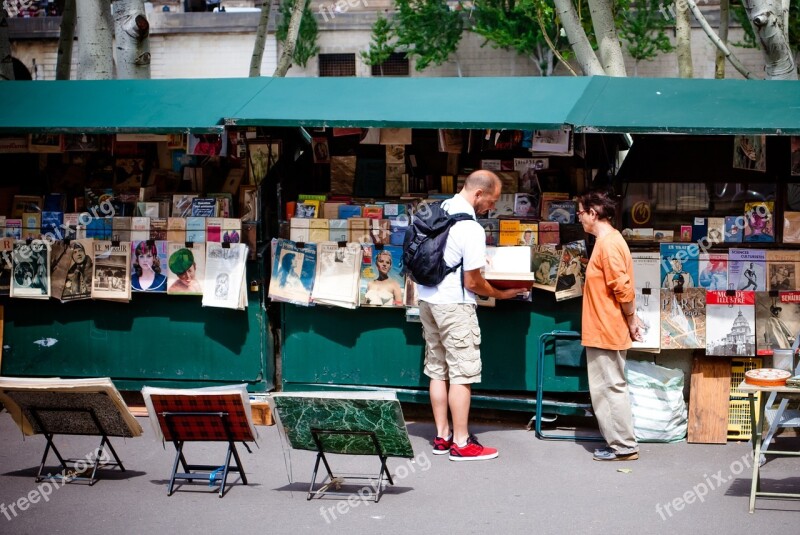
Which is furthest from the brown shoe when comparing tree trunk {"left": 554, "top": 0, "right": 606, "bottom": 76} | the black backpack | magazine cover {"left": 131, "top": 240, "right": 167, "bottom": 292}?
tree trunk {"left": 554, "top": 0, "right": 606, "bottom": 76}

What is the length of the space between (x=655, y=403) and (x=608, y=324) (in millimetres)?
821

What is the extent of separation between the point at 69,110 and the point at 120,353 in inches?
69.2

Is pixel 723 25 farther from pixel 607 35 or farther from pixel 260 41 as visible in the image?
pixel 260 41

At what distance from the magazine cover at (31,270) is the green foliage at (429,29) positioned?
49.0 ft

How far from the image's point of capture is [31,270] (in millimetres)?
7617

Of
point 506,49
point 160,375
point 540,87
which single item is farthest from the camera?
point 506,49

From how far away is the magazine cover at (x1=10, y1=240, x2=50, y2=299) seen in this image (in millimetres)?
7582

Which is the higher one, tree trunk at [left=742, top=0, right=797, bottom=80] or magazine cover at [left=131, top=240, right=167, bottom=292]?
tree trunk at [left=742, top=0, right=797, bottom=80]

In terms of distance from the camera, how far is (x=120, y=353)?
298 inches

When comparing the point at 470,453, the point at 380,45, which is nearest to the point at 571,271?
the point at 470,453

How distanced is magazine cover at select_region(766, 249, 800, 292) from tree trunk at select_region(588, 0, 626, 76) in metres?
3.33

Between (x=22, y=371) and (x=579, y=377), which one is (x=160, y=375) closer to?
(x=22, y=371)

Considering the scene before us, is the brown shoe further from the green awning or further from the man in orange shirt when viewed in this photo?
the green awning

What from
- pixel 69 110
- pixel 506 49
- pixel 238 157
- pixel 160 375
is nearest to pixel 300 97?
pixel 238 157
